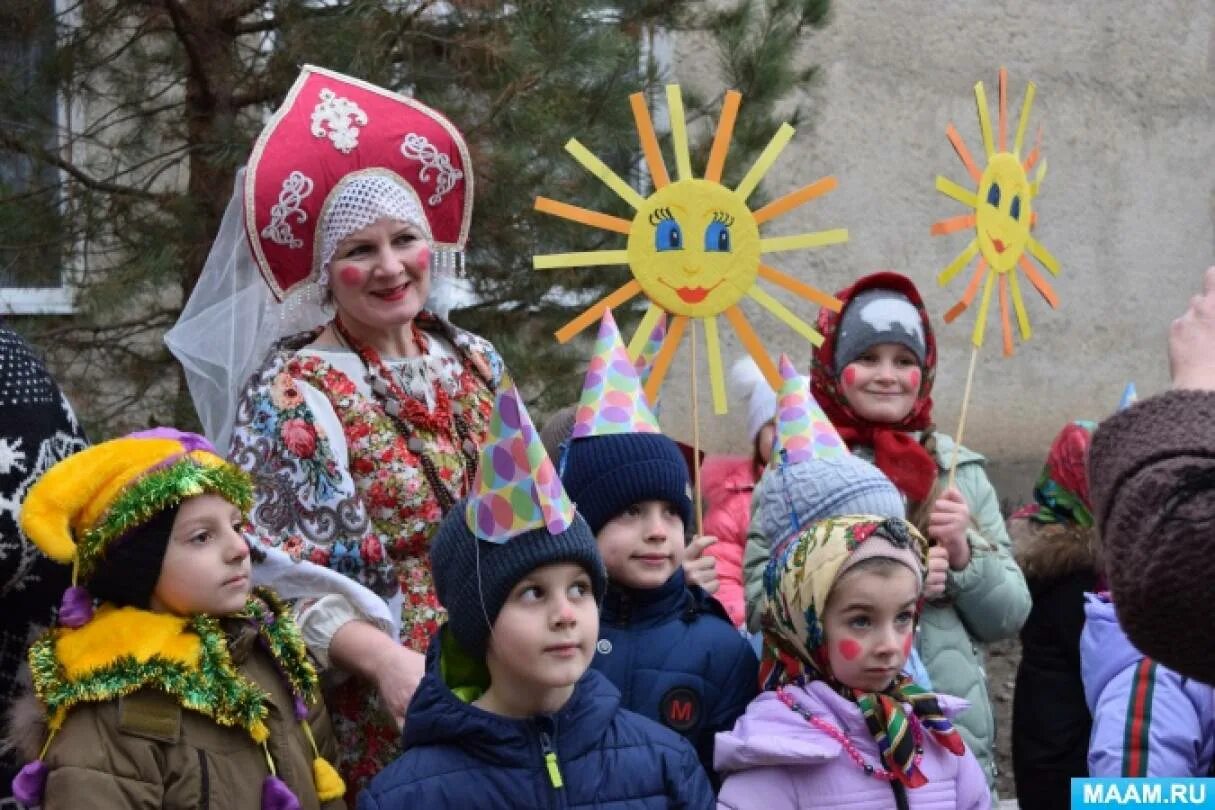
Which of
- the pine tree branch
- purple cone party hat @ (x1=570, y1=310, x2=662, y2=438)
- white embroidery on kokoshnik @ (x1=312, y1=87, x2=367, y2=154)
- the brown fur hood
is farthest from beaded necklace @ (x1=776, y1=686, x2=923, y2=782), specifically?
the pine tree branch

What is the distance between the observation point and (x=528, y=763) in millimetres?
2682

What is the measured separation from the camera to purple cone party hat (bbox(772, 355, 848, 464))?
3682 mm

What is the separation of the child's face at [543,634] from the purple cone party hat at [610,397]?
24.5 inches

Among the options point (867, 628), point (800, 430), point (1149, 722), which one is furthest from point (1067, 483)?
point (867, 628)

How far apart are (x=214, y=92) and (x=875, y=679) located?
2.83 meters

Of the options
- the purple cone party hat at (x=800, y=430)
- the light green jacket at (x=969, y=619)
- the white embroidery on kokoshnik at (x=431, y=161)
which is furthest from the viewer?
the light green jacket at (x=969, y=619)

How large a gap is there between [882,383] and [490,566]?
1.62 meters

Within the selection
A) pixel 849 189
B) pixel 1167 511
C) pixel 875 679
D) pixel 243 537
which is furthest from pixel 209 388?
pixel 849 189

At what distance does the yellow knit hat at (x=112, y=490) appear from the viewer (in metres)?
2.76

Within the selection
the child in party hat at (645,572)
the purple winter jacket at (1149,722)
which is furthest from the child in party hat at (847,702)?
the purple winter jacket at (1149,722)

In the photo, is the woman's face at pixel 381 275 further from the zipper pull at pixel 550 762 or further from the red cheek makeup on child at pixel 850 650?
the red cheek makeup on child at pixel 850 650

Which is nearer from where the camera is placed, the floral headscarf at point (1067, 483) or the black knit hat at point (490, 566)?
the black knit hat at point (490, 566)

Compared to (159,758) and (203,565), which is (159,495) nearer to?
(203,565)

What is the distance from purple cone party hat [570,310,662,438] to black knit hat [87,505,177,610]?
2.82 feet
